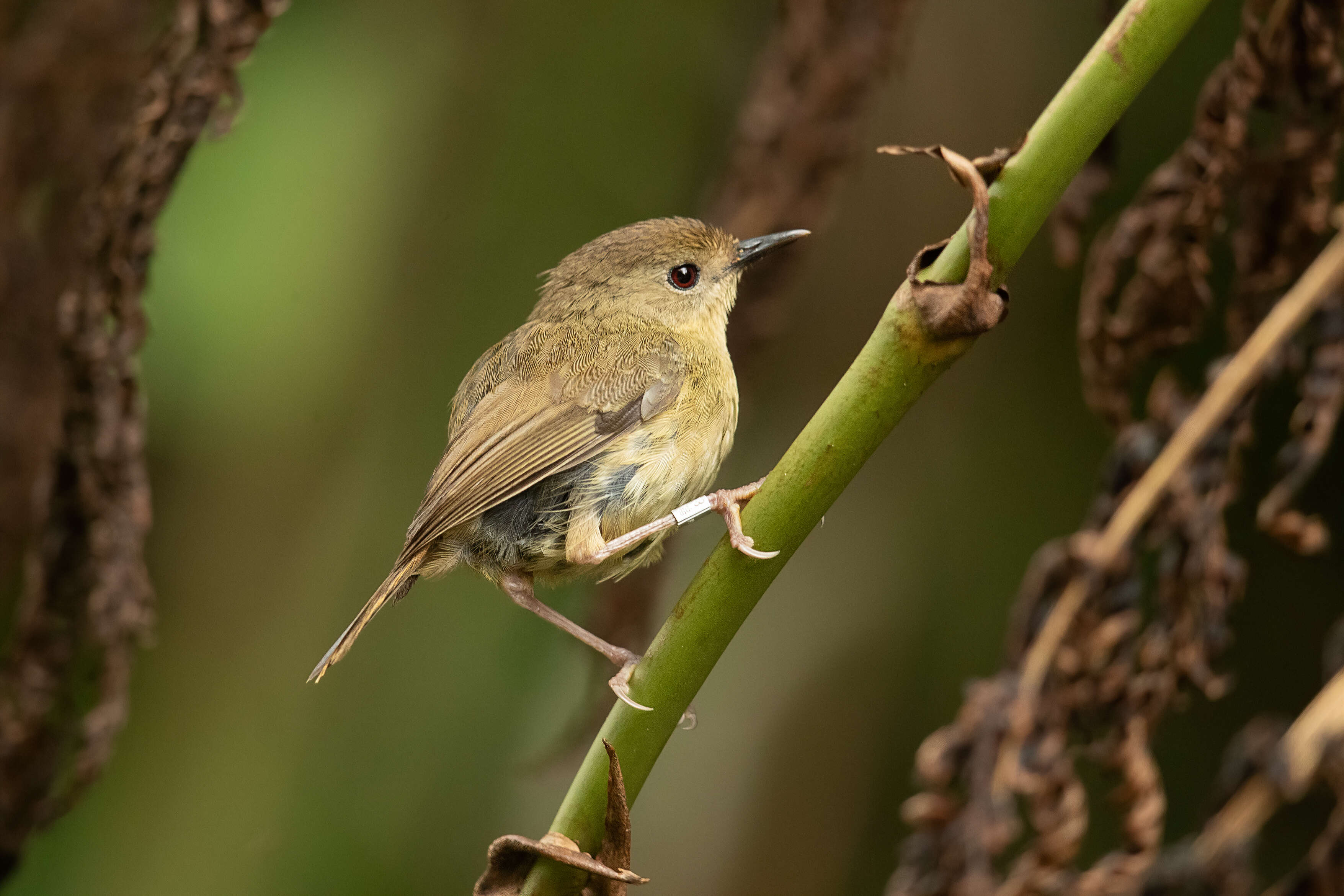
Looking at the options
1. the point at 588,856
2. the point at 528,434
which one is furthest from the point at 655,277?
the point at 588,856

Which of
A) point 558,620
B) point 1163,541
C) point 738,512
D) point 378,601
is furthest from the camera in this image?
point 558,620

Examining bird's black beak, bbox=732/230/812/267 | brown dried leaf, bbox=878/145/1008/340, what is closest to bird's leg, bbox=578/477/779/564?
brown dried leaf, bbox=878/145/1008/340

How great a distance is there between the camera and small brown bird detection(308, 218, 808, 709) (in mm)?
2365

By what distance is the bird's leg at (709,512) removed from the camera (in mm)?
1411

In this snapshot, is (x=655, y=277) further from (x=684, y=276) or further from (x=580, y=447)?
(x=580, y=447)

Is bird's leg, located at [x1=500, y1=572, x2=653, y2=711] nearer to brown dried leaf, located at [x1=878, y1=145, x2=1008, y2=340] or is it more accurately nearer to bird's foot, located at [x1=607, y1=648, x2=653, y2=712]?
bird's foot, located at [x1=607, y1=648, x2=653, y2=712]

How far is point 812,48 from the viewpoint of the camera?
2891 millimetres

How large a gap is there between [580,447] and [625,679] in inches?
25.4

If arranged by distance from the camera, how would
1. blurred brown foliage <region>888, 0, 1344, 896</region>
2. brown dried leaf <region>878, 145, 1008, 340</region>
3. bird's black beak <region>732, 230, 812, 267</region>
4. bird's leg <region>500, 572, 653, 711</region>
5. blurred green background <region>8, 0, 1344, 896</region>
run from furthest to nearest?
blurred green background <region>8, 0, 1344, 896</region>, bird's black beak <region>732, 230, 812, 267</region>, bird's leg <region>500, 572, 653, 711</region>, blurred brown foliage <region>888, 0, 1344, 896</region>, brown dried leaf <region>878, 145, 1008, 340</region>

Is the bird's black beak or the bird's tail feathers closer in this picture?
the bird's tail feathers

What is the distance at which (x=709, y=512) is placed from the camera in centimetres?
208

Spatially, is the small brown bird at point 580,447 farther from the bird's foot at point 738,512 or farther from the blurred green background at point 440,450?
the blurred green background at point 440,450

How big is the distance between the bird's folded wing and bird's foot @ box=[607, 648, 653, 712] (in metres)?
0.38

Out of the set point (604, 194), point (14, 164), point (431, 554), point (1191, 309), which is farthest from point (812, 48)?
point (14, 164)
